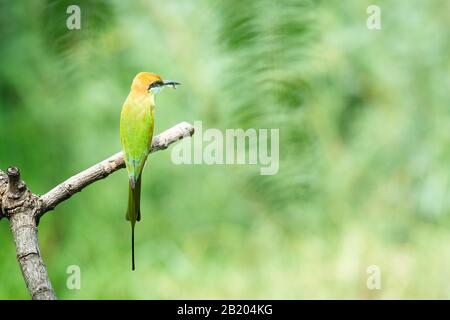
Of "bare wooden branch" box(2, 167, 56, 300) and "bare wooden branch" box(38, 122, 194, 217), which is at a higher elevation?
"bare wooden branch" box(38, 122, 194, 217)

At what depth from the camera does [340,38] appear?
2.06 meters

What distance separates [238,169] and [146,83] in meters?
0.69

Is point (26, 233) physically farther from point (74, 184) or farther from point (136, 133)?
point (136, 133)

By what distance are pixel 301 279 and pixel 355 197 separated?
0.38 meters

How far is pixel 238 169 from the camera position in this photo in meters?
1.72

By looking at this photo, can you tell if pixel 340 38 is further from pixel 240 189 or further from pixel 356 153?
pixel 240 189

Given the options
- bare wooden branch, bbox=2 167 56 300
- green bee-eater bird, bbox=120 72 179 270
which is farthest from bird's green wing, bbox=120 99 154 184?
bare wooden branch, bbox=2 167 56 300

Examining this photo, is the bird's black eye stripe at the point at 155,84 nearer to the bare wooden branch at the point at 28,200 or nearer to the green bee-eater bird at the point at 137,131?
the green bee-eater bird at the point at 137,131

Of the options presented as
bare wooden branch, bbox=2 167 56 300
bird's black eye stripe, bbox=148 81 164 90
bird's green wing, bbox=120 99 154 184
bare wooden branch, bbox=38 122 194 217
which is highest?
bird's black eye stripe, bbox=148 81 164 90

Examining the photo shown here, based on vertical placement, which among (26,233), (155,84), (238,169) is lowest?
(26,233)

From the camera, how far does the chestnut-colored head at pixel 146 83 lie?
106 cm

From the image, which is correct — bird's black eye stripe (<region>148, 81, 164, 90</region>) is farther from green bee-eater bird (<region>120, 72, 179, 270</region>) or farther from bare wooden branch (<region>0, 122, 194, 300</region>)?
bare wooden branch (<region>0, 122, 194, 300</region>)

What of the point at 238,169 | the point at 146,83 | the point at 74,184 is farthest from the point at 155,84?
the point at 238,169

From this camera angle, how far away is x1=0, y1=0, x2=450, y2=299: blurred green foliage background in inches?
69.7
